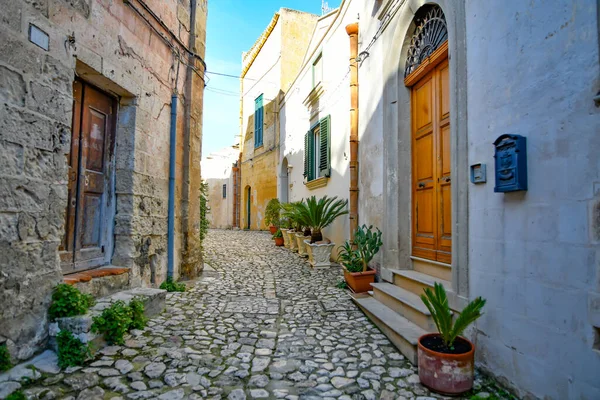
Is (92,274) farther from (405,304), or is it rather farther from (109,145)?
(405,304)

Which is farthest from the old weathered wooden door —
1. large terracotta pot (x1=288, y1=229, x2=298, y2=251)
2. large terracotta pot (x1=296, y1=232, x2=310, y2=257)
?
large terracotta pot (x1=288, y1=229, x2=298, y2=251)

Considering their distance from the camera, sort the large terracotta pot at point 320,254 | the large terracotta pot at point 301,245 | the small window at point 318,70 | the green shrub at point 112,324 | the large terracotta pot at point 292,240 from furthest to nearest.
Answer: the large terracotta pot at point 292,240, the small window at point 318,70, the large terracotta pot at point 301,245, the large terracotta pot at point 320,254, the green shrub at point 112,324

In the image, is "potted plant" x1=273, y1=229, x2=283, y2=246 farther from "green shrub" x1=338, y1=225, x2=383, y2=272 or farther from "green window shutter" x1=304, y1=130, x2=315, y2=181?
"green shrub" x1=338, y1=225, x2=383, y2=272

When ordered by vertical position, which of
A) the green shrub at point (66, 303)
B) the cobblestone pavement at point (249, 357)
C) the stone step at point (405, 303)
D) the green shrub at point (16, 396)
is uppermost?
Answer: the green shrub at point (66, 303)

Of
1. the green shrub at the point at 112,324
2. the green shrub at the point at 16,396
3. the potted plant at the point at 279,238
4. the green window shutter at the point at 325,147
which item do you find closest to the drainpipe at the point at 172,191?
the green shrub at the point at 112,324

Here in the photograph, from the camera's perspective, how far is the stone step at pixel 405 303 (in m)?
2.96

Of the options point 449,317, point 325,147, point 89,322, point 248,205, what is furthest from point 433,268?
point 248,205

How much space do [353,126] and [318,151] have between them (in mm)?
2838

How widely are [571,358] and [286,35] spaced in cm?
1281

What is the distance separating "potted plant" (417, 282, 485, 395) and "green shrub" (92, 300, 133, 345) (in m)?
2.38

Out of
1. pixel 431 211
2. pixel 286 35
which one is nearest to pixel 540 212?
pixel 431 211

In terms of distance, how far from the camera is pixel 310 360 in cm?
270

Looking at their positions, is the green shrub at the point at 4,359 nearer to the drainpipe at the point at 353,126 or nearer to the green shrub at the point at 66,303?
the green shrub at the point at 66,303

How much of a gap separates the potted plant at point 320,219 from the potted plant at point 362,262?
159 cm
